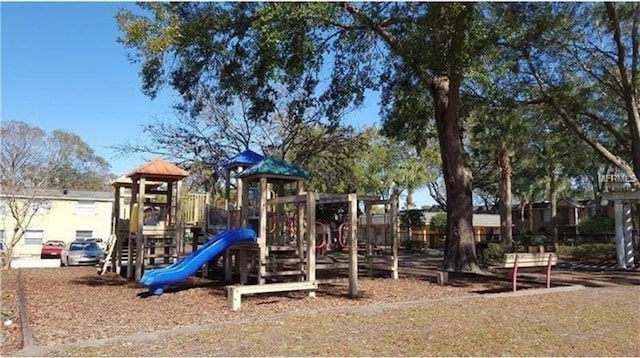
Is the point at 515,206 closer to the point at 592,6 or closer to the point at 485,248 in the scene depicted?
the point at 485,248

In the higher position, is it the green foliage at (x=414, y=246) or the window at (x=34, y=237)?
the window at (x=34, y=237)

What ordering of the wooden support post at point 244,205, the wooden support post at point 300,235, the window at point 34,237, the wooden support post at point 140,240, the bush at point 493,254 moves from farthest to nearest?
the window at point 34,237 → the bush at point 493,254 → the wooden support post at point 140,240 → the wooden support post at point 244,205 → the wooden support post at point 300,235

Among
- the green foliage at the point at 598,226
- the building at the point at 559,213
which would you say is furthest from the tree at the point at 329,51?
the building at the point at 559,213

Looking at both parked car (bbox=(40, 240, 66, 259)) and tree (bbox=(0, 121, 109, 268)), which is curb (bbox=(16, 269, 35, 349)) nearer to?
tree (bbox=(0, 121, 109, 268))

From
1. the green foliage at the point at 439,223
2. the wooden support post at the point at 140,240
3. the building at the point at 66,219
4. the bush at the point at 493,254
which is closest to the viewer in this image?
the wooden support post at the point at 140,240

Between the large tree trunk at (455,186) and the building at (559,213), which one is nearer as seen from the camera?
the large tree trunk at (455,186)

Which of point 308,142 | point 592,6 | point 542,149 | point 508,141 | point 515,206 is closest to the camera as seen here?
point 592,6

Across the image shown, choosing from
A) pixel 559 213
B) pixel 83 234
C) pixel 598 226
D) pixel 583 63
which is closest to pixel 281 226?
pixel 583 63

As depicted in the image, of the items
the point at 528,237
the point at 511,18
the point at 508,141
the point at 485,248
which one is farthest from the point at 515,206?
the point at 511,18

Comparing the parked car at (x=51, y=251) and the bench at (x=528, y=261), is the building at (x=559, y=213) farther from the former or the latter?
the bench at (x=528, y=261)

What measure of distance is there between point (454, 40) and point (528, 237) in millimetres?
26593

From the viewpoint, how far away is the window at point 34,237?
40.3m

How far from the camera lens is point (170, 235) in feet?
53.5

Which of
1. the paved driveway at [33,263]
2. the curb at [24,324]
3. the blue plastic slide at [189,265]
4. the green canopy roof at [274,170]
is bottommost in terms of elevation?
the paved driveway at [33,263]
